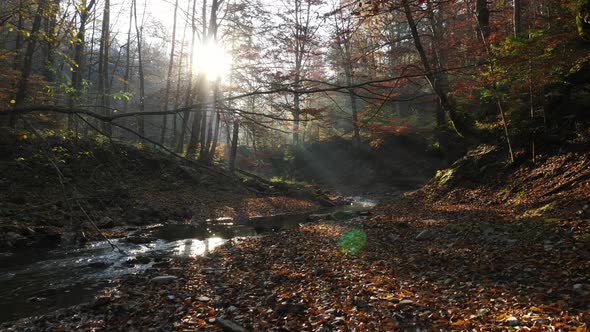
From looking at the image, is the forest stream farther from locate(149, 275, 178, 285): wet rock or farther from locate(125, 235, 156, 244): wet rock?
locate(149, 275, 178, 285): wet rock

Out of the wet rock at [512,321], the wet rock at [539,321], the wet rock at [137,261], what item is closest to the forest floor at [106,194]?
the wet rock at [137,261]

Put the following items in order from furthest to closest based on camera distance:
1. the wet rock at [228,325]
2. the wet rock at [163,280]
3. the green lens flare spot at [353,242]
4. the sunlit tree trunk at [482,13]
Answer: the sunlit tree trunk at [482,13], the green lens flare spot at [353,242], the wet rock at [163,280], the wet rock at [228,325]

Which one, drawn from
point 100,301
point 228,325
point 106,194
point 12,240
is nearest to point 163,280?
point 100,301

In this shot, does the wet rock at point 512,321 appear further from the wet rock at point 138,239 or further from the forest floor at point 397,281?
the wet rock at point 138,239

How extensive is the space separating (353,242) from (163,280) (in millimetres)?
4989

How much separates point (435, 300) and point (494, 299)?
2.45 feet

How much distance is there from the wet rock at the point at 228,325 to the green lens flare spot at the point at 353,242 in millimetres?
4035

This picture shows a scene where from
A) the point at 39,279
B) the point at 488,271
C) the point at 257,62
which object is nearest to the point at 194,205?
the point at 39,279

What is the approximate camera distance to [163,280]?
740cm

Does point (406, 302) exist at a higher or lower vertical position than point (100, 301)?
higher

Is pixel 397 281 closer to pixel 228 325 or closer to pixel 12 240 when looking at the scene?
pixel 228 325

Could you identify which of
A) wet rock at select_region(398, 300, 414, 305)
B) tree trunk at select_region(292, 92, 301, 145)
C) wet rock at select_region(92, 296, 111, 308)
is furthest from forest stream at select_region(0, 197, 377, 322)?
wet rock at select_region(398, 300, 414, 305)

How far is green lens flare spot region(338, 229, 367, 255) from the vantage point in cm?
870

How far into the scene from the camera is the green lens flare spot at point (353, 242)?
343 inches
